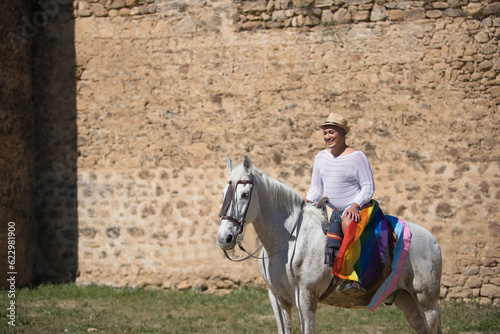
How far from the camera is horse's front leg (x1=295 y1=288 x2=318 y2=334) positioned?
4.64 m

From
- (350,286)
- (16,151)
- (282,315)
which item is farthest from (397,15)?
(16,151)

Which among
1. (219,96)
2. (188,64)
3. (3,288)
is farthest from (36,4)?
(3,288)

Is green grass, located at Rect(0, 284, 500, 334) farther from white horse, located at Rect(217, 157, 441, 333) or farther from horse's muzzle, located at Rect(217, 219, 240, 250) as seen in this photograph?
horse's muzzle, located at Rect(217, 219, 240, 250)

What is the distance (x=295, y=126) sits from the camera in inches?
353

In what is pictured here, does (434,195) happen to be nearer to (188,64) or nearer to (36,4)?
(188,64)

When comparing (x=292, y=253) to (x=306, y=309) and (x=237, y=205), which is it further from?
(x=237, y=205)

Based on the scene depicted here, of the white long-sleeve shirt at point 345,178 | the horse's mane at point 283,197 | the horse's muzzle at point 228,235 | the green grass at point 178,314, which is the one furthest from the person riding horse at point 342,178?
the green grass at point 178,314

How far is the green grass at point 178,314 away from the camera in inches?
A: 278

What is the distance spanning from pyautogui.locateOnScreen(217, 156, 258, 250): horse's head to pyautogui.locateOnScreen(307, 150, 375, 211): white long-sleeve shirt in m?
0.72

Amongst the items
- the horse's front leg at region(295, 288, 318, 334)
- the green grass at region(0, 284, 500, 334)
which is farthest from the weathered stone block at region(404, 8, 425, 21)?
the horse's front leg at region(295, 288, 318, 334)

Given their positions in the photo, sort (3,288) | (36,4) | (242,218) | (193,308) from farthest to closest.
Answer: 1. (36,4)
2. (3,288)
3. (193,308)
4. (242,218)

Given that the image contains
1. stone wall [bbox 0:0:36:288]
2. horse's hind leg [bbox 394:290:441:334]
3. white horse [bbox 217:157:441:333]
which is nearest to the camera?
white horse [bbox 217:157:441:333]

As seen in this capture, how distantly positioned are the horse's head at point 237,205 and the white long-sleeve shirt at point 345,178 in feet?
2.38

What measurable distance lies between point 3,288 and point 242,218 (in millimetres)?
6091
